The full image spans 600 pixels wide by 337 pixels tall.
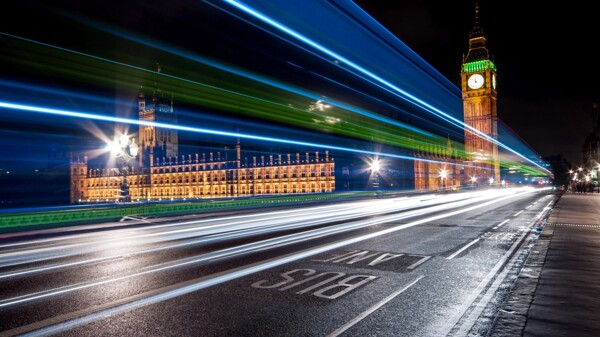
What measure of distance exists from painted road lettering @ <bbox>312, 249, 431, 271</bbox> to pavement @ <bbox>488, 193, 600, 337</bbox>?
2.28 meters

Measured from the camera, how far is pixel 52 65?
22.9 m

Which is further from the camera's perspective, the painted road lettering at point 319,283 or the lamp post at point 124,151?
the lamp post at point 124,151

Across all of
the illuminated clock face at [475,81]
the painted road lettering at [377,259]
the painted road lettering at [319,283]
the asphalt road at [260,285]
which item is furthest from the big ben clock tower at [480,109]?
the painted road lettering at [319,283]

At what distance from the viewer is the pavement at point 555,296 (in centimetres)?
504

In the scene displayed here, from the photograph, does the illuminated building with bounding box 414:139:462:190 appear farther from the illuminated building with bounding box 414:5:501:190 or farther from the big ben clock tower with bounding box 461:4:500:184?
the big ben clock tower with bounding box 461:4:500:184

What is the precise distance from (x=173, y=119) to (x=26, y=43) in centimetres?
12242

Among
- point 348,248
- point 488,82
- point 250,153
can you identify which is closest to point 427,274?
point 348,248

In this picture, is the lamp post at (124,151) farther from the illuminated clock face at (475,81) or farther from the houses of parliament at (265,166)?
the illuminated clock face at (475,81)

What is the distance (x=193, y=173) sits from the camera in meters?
131

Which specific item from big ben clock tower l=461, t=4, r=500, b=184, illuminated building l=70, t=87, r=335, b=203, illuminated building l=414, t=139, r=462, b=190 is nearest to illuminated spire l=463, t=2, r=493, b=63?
big ben clock tower l=461, t=4, r=500, b=184

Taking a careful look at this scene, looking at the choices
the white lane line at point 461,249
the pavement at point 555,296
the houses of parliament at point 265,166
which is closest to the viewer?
the pavement at point 555,296

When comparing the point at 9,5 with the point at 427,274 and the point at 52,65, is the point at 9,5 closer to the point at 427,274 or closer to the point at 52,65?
the point at 52,65

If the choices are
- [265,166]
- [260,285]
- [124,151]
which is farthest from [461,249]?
[265,166]

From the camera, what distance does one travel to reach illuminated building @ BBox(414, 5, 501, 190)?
5241 inches
